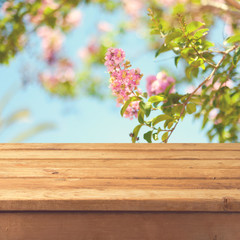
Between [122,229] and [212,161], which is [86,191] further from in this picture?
[212,161]

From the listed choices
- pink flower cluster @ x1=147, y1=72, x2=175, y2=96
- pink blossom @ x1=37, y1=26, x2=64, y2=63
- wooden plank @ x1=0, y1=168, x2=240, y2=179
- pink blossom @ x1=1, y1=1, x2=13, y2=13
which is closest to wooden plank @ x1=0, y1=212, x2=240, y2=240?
wooden plank @ x1=0, y1=168, x2=240, y2=179

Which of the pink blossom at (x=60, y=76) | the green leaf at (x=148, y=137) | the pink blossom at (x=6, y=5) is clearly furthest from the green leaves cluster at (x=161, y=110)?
the pink blossom at (x=60, y=76)

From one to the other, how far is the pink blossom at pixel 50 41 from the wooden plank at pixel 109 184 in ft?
9.27

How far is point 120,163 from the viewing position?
1193 millimetres

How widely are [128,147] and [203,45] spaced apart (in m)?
0.63

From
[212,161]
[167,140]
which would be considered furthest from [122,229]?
[167,140]

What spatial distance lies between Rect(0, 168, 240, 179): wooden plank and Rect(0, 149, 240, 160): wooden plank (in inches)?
4.8

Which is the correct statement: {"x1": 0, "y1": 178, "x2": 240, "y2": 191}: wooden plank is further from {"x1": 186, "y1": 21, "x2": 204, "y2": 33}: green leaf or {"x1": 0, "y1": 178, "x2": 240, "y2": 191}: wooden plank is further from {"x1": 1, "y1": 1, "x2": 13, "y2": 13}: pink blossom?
{"x1": 1, "y1": 1, "x2": 13, "y2": 13}: pink blossom

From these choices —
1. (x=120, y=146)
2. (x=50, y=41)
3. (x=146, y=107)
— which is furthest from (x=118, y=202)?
(x=50, y=41)

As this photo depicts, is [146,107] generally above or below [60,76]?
above

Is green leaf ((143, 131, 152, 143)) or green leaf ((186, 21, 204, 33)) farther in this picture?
green leaf ((143, 131, 152, 143))

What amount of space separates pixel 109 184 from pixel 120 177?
2.7 inches

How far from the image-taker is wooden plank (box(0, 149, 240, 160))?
49.8 inches

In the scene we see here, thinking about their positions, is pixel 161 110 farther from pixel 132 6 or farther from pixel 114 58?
pixel 132 6
